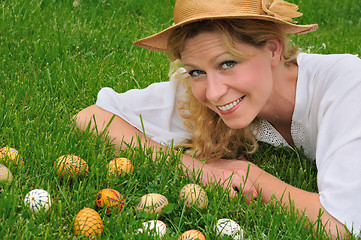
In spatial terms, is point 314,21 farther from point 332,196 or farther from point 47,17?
point 332,196

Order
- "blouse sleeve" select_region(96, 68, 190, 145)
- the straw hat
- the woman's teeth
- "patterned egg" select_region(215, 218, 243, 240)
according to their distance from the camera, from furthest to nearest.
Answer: "blouse sleeve" select_region(96, 68, 190, 145) < the woman's teeth < the straw hat < "patterned egg" select_region(215, 218, 243, 240)

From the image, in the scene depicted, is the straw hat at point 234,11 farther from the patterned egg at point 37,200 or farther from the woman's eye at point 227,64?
the patterned egg at point 37,200

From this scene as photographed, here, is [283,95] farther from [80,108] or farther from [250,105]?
[80,108]

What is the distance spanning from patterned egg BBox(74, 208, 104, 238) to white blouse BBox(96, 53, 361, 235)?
107 cm

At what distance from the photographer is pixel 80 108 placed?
12.7ft

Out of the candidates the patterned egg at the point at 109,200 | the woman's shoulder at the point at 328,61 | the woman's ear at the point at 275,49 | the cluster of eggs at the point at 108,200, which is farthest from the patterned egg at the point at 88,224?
the woman's shoulder at the point at 328,61

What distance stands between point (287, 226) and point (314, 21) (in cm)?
543

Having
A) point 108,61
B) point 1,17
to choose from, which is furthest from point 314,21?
point 1,17

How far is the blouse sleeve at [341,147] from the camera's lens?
230cm

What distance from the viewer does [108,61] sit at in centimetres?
466

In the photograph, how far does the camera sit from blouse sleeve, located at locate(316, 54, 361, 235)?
90.5 inches

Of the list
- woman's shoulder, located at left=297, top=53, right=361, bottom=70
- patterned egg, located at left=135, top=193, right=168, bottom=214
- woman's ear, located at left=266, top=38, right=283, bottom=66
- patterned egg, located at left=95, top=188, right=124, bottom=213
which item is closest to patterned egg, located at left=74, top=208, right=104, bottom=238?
patterned egg, located at left=95, top=188, right=124, bottom=213

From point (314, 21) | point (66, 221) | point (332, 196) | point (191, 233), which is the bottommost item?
point (66, 221)

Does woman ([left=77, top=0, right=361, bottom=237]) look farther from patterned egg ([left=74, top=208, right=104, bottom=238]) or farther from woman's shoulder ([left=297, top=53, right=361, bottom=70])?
patterned egg ([left=74, top=208, right=104, bottom=238])
